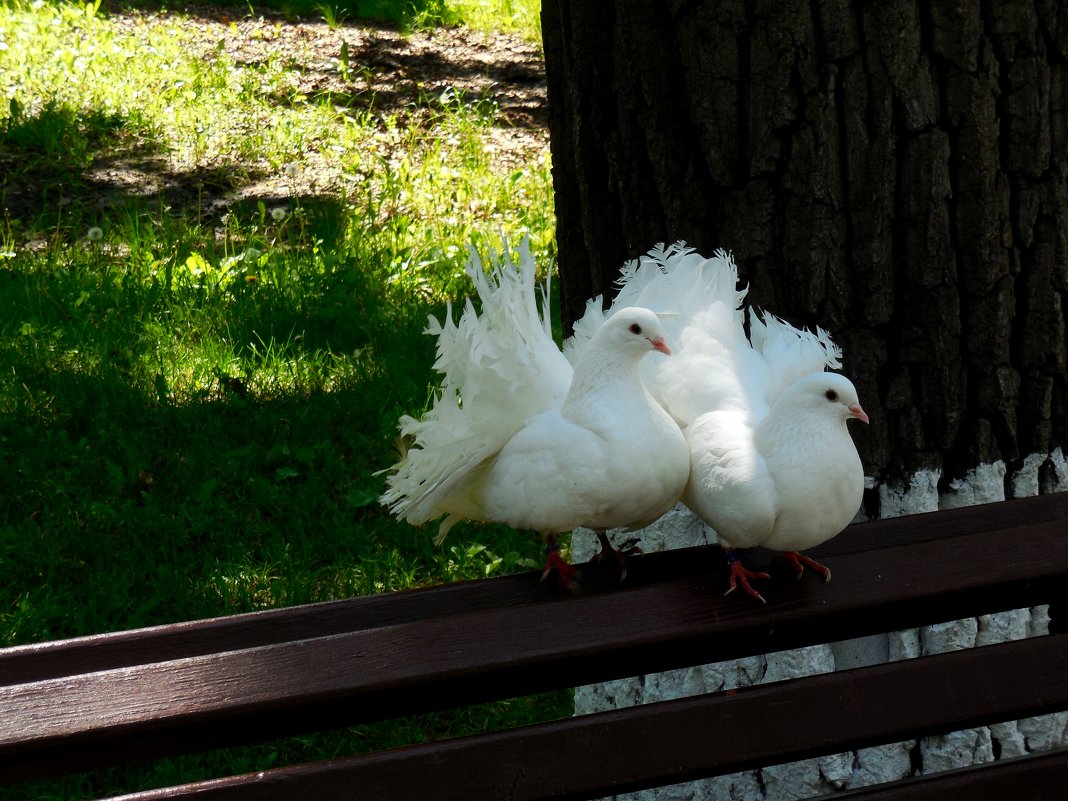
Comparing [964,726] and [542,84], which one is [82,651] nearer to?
[964,726]

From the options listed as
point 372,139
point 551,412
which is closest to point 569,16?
point 551,412

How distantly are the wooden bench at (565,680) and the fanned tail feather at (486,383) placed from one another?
0.27 m

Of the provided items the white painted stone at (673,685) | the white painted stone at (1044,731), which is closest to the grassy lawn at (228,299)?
the white painted stone at (673,685)

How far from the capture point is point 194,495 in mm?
4004

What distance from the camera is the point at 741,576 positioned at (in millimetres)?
2133

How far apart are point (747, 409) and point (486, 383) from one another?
0.54m

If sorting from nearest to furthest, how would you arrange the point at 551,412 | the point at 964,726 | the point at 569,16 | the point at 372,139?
the point at 964,726, the point at 551,412, the point at 569,16, the point at 372,139

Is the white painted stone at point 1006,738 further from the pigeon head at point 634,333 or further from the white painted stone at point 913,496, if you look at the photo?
the pigeon head at point 634,333

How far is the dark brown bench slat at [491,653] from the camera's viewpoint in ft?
5.78

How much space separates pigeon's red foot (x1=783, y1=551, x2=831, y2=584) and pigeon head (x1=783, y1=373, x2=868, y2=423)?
29 cm

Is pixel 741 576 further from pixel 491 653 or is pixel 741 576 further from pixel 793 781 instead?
pixel 793 781

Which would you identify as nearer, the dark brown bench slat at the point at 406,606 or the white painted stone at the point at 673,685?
the dark brown bench slat at the point at 406,606

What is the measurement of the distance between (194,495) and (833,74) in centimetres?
260

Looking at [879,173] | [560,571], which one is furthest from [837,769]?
[879,173]
